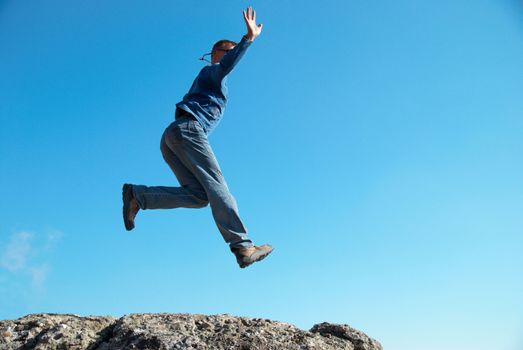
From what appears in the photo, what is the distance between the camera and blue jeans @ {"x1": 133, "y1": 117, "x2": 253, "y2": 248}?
17.6 feet

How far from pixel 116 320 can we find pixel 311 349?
6.30 feet

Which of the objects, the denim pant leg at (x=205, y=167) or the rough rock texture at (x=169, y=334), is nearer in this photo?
the rough rock texture at (x=169, y=334)

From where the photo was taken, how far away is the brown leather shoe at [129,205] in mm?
5832

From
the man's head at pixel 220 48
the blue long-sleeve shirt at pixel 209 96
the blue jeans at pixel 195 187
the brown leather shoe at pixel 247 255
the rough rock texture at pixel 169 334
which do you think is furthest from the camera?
the man's head at pixel 220 48

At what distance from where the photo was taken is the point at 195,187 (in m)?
5.81

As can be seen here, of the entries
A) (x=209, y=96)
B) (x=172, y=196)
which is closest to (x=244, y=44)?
(x=209, y=96)

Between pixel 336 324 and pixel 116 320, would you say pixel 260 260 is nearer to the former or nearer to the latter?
pixel 336 324

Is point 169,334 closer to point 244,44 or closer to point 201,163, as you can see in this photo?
point 201,163

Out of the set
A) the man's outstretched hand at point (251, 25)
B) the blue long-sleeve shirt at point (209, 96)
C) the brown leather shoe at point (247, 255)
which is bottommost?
the brown leather shoe at point (247, 255)

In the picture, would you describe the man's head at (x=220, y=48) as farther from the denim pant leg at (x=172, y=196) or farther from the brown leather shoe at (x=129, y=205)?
the brown leather shoe at (x=129, y=205)

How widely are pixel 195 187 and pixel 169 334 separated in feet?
7.08

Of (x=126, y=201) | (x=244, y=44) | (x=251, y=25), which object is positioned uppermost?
(x=251, y=25)

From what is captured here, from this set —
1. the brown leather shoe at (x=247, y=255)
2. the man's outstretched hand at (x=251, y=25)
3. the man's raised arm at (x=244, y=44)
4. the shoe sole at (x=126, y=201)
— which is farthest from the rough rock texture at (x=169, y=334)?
the man's outstretched hand at (x=251, y=25)

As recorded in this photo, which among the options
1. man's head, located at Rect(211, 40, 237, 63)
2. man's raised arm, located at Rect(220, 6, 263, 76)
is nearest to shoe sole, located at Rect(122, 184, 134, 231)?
man's raised arm, located at Rect(220, 6, 263, 76)
